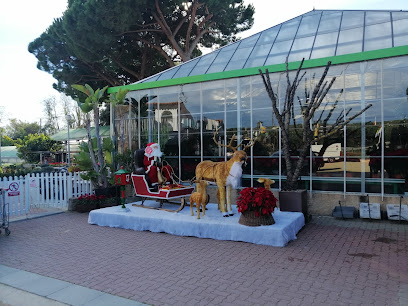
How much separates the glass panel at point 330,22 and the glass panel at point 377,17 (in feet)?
2.75

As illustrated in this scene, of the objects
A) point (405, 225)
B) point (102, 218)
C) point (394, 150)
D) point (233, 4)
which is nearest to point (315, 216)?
point (405, 225)

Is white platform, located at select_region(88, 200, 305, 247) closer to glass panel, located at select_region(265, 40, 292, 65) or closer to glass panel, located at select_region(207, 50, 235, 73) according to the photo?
glass panel, located at select_region(265, 40, 292, 65)

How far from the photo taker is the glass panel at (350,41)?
8456mm

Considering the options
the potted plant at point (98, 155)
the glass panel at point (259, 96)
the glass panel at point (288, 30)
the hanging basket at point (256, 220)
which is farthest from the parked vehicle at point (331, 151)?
the potted plant at point (98, 155)

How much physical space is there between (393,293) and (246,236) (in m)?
2.61

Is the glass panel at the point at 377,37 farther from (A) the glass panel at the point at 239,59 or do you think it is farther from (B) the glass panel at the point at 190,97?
(B) the glass panel at the point at 190,97

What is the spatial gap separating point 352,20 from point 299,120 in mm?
3509

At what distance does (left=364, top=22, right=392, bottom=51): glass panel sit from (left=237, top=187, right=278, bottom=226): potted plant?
5068 millimetres

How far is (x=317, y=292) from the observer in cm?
389

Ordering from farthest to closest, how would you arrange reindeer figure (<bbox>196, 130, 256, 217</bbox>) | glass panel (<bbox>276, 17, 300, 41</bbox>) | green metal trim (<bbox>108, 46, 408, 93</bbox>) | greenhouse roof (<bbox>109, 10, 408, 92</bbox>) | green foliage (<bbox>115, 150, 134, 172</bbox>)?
1. glass panel (<bbox>276, 17, 300, 41</bbox>)
2. green foliage (<bbox>115, 150, 134, 172</bbox>)
3. greenhouse roof (<bbox>109, 10, 408, 92</bbox>)
4. green metal trim (<bbox>108, 46, 408, 93</bbox>)
5. reindeer figure (<bbox>196, 130, 256, 217</bbox>)

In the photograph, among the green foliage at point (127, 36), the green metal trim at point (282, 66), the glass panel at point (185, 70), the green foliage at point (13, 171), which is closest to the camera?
the green metal trim at point (282, 66)

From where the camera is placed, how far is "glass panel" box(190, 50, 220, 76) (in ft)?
34.1

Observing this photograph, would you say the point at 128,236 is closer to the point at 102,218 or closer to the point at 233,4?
the point at 102,218

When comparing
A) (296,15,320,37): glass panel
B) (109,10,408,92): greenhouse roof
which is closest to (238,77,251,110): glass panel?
(109,10,408,92): greenhouse roof
